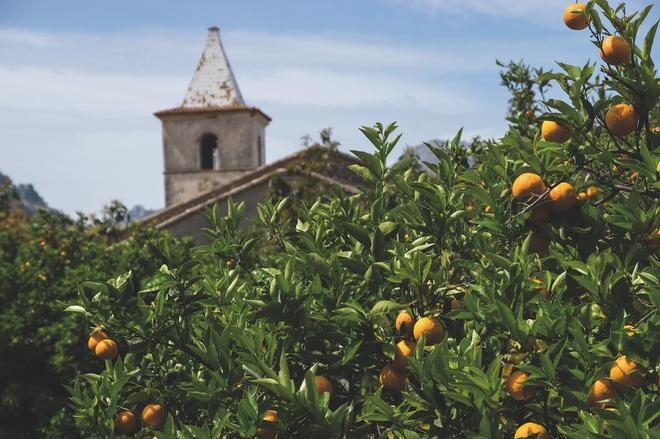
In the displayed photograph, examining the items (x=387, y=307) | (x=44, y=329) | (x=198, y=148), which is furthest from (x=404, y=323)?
(x=198, y=148)

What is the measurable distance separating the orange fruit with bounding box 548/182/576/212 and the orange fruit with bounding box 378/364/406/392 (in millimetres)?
770

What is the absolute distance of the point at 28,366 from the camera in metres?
10.3

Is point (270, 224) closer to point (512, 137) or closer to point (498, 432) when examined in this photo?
point (512, 137)

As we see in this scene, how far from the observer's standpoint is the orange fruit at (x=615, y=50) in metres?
2.61

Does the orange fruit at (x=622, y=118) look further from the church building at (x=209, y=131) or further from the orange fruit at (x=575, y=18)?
the church building at (x=209, y=131)

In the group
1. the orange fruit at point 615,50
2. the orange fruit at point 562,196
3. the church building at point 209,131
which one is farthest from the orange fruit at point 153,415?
the church building at point 209,131

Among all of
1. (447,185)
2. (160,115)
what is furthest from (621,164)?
(160,115)

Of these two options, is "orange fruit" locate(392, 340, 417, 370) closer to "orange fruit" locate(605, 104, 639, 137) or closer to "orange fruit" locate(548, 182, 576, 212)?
"orange fruit" locate(548, 182, 576, 212)

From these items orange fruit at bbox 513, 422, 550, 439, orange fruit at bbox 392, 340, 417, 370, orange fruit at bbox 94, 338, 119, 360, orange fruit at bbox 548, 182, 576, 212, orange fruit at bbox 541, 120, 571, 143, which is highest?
orange fruit at bbox 541, 120, 571, 143

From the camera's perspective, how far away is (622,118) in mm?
2590

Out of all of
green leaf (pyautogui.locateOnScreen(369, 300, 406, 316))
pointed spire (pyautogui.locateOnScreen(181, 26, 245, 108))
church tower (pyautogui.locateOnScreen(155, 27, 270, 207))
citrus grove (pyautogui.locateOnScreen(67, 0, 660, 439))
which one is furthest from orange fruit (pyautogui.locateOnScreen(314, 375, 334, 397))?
pointed spire (pyautogui.locateOnScreen(181, 26, 245, 108))

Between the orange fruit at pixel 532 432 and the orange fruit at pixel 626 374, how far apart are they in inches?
9.9

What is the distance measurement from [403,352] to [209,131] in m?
→ 27.1

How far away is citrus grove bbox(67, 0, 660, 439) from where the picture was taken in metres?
2.25
